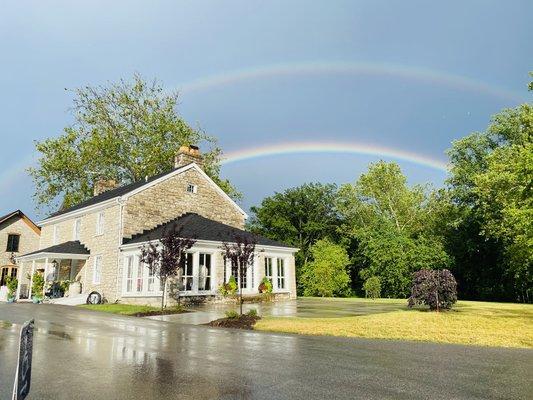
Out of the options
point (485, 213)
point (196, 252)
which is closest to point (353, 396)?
point (196, 252)

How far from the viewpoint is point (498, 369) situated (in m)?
7.63

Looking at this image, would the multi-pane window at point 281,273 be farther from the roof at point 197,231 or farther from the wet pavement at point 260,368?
the wet pavement at point 260,368

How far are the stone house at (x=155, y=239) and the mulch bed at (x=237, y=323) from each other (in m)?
8.37

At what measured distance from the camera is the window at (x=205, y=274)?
2580 cm

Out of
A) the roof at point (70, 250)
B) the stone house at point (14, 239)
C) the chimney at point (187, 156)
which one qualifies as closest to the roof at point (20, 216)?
the stone house at point (14, 239)

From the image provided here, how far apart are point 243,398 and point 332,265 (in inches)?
1400

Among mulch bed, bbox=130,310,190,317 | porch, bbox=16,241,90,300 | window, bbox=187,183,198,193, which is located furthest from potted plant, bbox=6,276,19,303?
mulch bed, bbox=130,310,190,317

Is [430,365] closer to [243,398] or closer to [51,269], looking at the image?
[243,398]

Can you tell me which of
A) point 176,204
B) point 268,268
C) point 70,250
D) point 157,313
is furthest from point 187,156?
point 157,313

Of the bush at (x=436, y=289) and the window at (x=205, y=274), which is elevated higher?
the window at (x=205, y=274)

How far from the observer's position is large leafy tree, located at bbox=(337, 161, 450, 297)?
38500 millimetres

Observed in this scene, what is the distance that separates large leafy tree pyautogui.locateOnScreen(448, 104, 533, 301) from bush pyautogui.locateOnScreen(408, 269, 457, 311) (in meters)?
15.1

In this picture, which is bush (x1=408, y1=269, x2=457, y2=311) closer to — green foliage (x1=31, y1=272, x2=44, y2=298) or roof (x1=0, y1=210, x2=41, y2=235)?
green foliage (x1=31, y1=272, x2=44, y2=298)

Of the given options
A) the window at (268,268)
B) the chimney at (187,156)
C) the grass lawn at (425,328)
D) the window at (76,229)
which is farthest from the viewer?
the chimney at (187,156)
